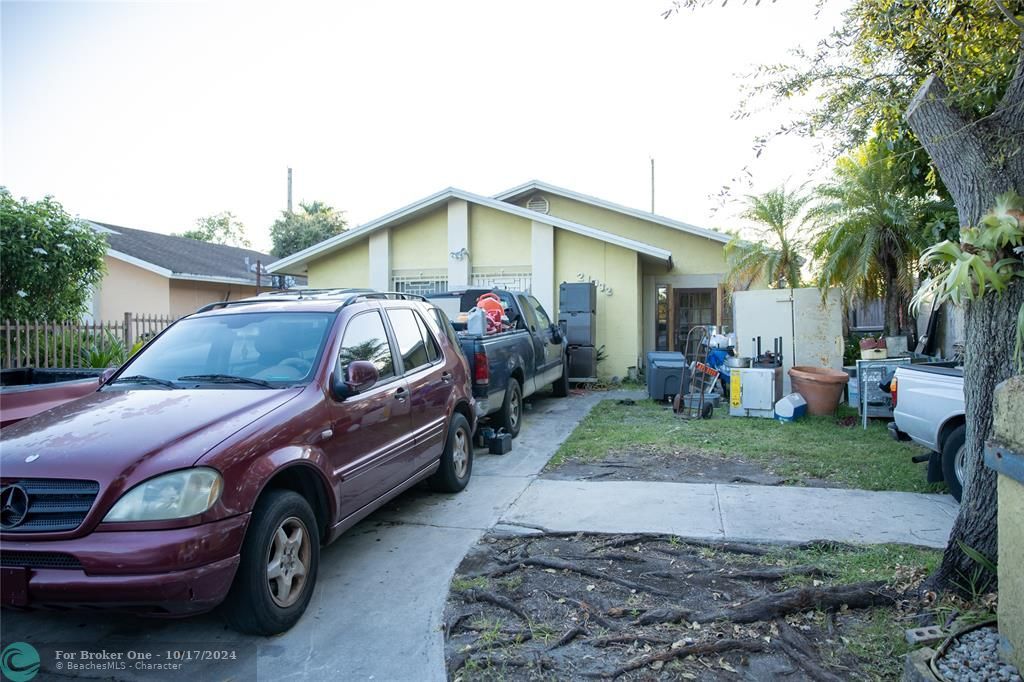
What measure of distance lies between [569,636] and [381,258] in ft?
43.8

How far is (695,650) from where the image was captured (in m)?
3.45

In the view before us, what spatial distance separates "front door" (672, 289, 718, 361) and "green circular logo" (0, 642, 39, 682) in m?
14.7

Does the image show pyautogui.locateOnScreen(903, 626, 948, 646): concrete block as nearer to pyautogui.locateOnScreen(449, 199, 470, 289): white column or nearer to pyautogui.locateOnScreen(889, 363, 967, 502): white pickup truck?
pyautogui.locateOnScreen(889, 363, 967, 502): white pickup truck

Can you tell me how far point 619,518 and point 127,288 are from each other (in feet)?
57.0

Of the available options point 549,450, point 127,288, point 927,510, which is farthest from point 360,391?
point 127,288

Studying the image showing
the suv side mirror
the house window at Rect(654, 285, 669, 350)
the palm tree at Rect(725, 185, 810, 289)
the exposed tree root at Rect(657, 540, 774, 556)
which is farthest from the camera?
the house window at Rect(654, 285, 669, 350)

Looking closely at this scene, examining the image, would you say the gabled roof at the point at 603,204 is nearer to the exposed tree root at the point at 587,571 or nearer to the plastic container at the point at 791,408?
the plastic container at the point at 791,408

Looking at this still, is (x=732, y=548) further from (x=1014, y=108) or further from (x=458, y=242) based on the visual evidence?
(x=458, y=242)

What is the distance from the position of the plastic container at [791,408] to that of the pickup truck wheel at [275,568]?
313 inches

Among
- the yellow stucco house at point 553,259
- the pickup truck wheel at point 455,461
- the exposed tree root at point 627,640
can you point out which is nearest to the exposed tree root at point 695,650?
the exposed tree root at point 627,640

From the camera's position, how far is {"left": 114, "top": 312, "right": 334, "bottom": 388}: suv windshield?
14.4 ft

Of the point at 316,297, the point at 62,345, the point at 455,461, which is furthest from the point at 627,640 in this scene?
the point at 62,345

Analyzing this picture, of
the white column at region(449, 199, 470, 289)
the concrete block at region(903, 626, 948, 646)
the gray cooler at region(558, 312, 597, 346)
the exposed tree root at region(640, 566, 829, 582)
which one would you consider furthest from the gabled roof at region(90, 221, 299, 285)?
the concrete block at region(903, 626, 948, 646)

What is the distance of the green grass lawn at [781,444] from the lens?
6898 millimetres
